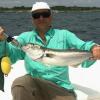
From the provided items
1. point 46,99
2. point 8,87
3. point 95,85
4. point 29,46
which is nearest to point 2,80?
point 8,87

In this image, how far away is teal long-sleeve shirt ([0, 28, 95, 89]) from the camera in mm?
5797

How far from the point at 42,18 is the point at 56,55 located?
654 mm

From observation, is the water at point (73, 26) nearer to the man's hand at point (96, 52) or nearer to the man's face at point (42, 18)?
the man's face at point (42, 18)

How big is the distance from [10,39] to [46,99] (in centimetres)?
94

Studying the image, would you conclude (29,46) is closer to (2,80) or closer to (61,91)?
(61,91)

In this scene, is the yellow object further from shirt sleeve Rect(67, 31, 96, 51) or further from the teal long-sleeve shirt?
shirt sleeve Rect(67, 31, 96, 51)

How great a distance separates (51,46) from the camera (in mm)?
5844

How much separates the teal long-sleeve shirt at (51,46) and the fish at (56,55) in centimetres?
27

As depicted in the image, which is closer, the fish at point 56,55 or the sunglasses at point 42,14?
the fish at point 56,55

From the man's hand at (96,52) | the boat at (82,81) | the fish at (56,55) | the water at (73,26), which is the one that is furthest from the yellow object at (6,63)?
the water at (73,26)

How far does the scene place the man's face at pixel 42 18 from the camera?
579cm

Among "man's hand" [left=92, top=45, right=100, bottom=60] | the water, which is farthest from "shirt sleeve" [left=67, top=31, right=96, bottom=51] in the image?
the water

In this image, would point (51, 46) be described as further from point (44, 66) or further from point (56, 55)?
point (56, 55)

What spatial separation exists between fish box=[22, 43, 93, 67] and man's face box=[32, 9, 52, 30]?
21.7 inches
